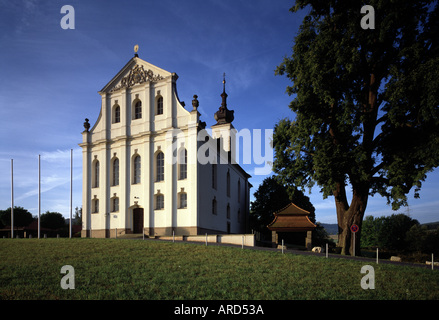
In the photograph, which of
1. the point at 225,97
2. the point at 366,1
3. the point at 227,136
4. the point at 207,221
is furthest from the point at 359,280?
the point at 225,97

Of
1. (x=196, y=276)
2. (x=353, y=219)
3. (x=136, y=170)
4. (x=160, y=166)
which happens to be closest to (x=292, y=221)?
(x=353, y=219)

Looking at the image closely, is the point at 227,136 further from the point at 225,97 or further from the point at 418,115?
the point at 418,115

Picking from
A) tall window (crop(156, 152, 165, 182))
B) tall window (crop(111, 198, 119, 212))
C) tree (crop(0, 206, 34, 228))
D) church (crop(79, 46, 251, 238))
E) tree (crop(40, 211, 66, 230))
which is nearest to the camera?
church (crop(79, 46, 251, 238))

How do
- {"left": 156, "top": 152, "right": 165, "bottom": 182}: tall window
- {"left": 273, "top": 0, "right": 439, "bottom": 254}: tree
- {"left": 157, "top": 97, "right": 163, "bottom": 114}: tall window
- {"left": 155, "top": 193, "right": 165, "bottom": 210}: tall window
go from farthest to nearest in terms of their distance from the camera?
{"left": 157, "top": 97, "right": 163, "bottom": 114}: tall window → {"left": 156, "top": 152, "right": 165, "bottom": 182}: tall window → {"left": 155, "top": 193, "right": 165, "bottom": 210}: tall window → {"left": 273, "top": 0, "right": 439, "bottom": 254}: tree

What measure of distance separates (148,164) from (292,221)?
1372cm

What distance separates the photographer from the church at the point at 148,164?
31906 mm

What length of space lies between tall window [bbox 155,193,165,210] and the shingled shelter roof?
962 cm

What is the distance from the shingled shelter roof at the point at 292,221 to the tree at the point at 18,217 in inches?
1668

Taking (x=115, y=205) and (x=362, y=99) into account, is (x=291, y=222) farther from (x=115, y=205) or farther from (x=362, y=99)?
(x=115, y=205)

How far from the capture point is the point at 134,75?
35.9 metres

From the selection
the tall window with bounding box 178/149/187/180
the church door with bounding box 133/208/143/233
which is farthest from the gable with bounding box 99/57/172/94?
the church door with bounding box 133/208/143/233

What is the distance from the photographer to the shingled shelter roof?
29.9m

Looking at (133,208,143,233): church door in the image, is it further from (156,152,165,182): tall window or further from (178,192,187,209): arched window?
(178,192,187,209): arched window
